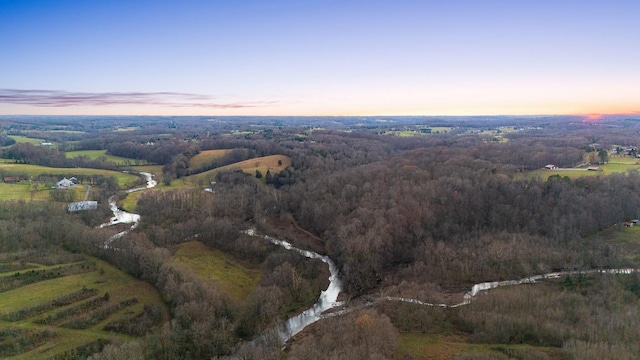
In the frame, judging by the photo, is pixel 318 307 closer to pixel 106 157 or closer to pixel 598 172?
pixel 598 172

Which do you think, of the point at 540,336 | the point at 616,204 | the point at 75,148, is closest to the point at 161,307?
the point at 540,336

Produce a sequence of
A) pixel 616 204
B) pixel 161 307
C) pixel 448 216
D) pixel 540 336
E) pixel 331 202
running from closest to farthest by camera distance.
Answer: pixel 540 336 < pixel 161 307 < pixel 616 204 < pixel 448 216 < pixel 331 202

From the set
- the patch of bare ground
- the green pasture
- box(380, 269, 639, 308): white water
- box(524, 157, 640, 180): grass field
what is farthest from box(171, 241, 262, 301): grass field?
box(524, 157, 640, 180): grass field

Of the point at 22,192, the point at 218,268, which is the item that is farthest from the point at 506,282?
the point at 22,192

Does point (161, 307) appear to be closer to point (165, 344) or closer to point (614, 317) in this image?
point (165, 344)

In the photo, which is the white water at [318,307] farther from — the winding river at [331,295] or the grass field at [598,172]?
the grass field at [598,172]
